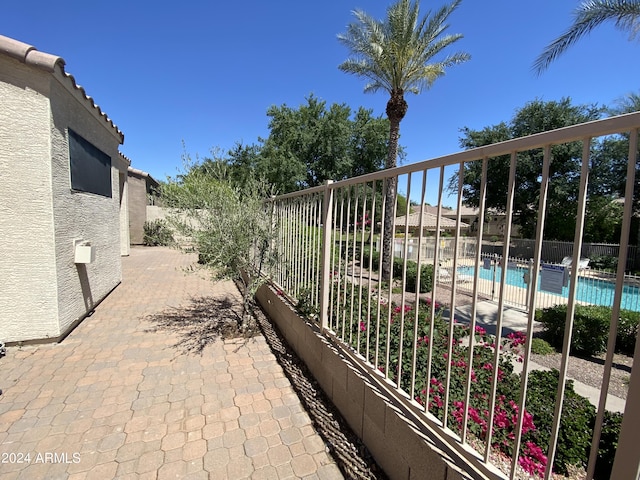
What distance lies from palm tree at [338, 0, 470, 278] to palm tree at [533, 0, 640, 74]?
10.1 ft

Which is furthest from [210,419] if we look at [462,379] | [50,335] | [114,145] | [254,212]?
[114,145]

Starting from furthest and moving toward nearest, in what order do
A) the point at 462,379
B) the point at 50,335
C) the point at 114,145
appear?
the point at 114,145
the point at 50,335
the point at 462,379

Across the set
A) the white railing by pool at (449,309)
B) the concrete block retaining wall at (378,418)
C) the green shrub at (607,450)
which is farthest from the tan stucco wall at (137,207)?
the green shrub at (607,450)

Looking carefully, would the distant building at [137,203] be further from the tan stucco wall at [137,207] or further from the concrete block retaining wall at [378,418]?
the concrete block retaining wall at [378,418]

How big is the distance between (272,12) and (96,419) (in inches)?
371

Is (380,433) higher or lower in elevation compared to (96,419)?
higher

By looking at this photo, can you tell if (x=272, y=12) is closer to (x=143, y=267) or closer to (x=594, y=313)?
(x=143, y=267)

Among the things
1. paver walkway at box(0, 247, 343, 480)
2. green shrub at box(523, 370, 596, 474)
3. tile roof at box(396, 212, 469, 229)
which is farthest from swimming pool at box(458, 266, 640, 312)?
paver walkway at box(0, 247, 343, 480)

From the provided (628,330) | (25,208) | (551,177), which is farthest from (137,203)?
(551,177)

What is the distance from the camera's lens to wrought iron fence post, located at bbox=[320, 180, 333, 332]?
2.78 meters

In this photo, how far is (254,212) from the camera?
3.89 m

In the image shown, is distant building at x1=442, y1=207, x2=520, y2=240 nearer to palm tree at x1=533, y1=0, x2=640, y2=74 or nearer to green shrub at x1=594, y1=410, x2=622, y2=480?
green shrub at x1=594, y1=410, x2=622, y2=480

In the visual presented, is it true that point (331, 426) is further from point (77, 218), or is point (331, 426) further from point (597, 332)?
point (597, 332)

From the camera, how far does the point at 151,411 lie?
2.58m
